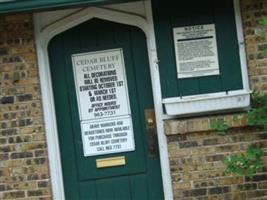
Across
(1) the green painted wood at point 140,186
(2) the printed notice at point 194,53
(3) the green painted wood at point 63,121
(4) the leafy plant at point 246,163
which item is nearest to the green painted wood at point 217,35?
(2) the printed notice at point 194,53

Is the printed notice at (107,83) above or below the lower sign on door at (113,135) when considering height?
above

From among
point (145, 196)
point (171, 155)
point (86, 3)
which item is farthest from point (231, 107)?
point (86, 3)

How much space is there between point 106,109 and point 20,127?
34.7 inches

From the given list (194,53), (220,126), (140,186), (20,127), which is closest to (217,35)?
(194,53)

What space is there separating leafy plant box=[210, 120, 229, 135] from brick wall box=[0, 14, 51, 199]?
1.69 m

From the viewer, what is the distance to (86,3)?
5.37m

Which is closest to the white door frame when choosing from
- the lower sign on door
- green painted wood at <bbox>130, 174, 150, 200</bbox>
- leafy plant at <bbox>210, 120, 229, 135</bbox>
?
green painted wood at <bbox>130, 174, 150, 200</bbox>

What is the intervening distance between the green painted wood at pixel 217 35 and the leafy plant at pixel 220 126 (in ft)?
1.14

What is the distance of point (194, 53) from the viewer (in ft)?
18.6

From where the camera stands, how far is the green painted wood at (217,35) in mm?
5652

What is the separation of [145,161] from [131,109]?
0.55m

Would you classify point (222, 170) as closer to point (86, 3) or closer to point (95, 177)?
point (95, 177)

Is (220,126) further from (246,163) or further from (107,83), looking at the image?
(107,83)

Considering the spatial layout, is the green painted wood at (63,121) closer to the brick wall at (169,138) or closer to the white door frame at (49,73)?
the white door frame at (49,73)
